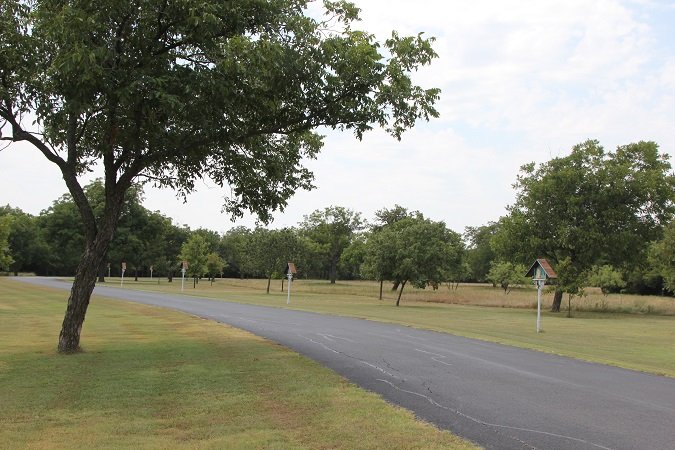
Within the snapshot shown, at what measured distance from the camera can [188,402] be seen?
827cm

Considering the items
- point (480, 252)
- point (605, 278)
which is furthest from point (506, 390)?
point (480, 252)

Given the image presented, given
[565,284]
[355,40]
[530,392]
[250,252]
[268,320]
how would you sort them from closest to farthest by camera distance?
1. [530,392]
2. [355,40]
3. [268,320]
4. [565,284]
5. [250,252]

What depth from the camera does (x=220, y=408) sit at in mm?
7867

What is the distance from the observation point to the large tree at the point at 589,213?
40.3 m

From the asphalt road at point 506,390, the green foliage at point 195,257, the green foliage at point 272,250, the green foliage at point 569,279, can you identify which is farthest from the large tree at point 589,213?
the green foliage at point 195,257

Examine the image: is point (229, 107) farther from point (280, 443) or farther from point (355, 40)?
point (280, 443)

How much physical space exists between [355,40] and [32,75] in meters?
6.24

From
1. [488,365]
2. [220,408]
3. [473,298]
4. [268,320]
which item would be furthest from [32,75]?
[473,298]

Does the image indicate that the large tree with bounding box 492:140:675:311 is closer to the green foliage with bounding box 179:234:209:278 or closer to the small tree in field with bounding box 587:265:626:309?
the small tree in field with bounding box 587:265:626:309

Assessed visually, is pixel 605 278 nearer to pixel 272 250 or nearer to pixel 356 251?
pixel 272 250

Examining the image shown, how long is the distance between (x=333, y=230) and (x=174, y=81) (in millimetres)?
87694

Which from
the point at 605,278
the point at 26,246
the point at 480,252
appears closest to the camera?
the point at 605,278

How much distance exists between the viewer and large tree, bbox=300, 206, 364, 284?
96625 mm

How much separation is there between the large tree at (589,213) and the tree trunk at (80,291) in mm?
33353
